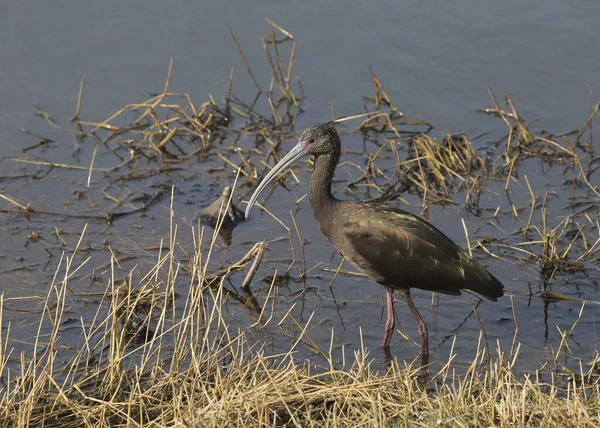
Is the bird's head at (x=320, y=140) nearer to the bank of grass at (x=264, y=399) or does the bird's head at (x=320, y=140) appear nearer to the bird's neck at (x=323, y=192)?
the bird's neck at (x=323, y=192)

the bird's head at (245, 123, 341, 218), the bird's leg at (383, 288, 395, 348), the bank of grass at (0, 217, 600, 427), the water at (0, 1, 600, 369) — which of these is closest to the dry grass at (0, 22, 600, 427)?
the bank of grass at (0, 217, 600, 427)

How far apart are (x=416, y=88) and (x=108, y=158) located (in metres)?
2.97

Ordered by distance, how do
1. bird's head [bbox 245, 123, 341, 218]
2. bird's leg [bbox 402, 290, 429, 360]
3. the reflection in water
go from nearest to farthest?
bird's leg [bbox 402, 290, 429, 360]
bird's head [bbox 245, 123, 341, 218]
the reflection in water

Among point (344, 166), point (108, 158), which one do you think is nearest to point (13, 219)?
point (108, 158)

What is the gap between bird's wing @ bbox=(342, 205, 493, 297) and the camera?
20.6 feet

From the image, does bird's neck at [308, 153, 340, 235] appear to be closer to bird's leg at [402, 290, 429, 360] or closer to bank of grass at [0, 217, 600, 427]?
bird's leg at [402, 290, 429, 360]

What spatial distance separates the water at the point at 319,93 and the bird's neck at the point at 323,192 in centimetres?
59

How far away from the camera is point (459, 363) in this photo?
609cm

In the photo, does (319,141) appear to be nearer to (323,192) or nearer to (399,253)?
(323,192)

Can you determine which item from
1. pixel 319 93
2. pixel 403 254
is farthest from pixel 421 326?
pixel 319 93

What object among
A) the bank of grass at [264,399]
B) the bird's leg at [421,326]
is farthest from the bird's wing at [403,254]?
the bank of grass at [264,399]

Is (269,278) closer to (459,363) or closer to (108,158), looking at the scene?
(459,363)

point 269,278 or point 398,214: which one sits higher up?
point 398,214

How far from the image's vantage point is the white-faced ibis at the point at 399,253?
627 cm
